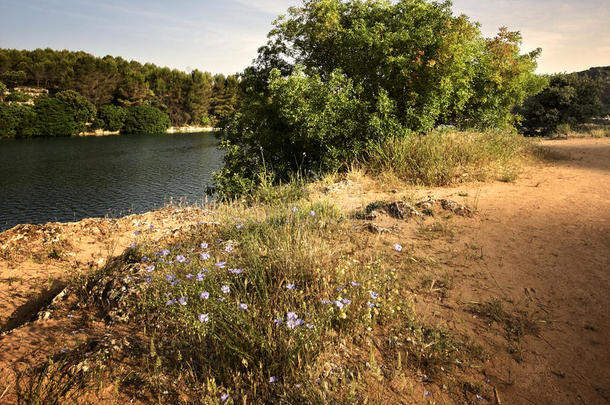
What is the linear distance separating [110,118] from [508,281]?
71.2 metres

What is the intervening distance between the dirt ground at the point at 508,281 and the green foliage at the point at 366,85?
5104 mm

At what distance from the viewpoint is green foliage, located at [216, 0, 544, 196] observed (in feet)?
36.0

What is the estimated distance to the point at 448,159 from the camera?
26.2 ft

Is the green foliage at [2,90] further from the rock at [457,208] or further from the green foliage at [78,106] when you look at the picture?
the rock at [457,208]

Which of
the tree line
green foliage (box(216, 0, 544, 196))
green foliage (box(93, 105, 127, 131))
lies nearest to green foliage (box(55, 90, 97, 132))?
the tree line

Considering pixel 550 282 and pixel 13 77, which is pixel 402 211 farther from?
pixel 13 77

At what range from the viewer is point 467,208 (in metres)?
5.30

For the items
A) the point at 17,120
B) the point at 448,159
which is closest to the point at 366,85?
the point at 448,159

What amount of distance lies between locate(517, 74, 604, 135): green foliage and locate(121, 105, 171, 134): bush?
6471cm

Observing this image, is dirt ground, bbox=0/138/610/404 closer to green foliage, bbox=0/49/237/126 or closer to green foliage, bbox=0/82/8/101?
green foliage, bbox=0/49/237/126

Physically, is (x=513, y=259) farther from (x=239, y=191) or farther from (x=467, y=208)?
(x=239, y=191)

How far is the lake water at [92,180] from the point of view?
17.0 m

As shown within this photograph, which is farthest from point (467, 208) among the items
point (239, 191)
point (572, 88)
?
point (572, 88)

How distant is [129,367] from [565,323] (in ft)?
11.6
